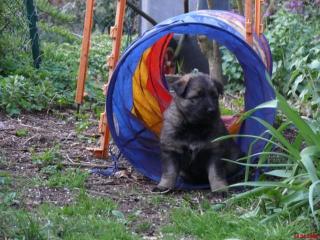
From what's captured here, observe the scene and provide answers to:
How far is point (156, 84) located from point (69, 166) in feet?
4.02

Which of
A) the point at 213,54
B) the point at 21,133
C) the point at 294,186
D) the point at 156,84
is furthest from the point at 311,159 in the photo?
the point at 213,54

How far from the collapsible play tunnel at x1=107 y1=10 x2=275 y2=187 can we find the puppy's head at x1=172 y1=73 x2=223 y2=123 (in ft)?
1.05

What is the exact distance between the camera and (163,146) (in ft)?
18.9

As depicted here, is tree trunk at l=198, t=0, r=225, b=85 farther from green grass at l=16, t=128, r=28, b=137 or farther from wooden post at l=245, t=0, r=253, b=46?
wooden post at l=245, t=0, r=253, b=46

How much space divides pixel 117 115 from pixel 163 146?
2.70ft

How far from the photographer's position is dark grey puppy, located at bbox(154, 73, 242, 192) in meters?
5.61

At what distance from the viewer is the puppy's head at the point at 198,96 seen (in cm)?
559

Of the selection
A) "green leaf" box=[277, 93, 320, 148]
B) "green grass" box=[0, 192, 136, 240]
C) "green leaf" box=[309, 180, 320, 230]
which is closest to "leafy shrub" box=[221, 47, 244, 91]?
"green grass" box=[0, 192, 136, 240]

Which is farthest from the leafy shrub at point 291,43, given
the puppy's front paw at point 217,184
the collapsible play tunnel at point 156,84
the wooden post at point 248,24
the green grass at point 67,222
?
the green grass at point 67,222

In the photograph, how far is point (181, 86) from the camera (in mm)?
5703

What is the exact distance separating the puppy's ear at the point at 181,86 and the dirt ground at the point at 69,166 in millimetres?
740

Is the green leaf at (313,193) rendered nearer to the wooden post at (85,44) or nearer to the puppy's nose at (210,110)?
the puppy's nose at (210,110)

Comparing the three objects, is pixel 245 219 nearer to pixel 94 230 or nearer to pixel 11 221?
pixel 94 230

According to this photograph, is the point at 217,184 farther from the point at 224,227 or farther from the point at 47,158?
the point at 47,158
